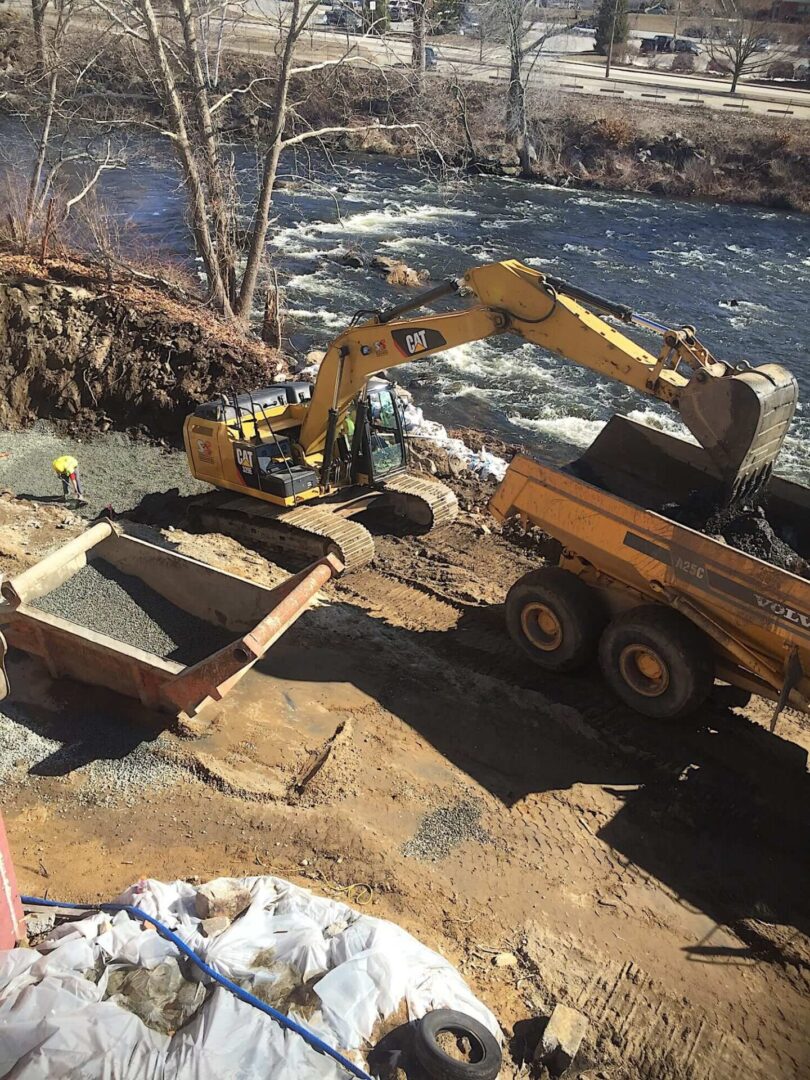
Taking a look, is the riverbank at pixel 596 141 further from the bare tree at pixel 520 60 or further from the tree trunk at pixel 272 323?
the tree trunk at pixel 272 323

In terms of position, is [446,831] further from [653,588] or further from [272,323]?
[272,323]

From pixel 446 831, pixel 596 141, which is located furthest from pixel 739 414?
pixel 596 141

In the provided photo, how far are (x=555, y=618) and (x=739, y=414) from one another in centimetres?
230

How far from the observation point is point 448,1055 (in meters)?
4.35

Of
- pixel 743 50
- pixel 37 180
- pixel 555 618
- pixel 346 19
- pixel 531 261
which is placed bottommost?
pixel 531 261

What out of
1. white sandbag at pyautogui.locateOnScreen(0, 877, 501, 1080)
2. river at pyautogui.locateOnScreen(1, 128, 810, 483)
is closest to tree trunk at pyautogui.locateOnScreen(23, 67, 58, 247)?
river at pyautogui.locateOnScreen(1, 128, 810, 483)

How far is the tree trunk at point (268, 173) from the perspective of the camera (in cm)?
1611

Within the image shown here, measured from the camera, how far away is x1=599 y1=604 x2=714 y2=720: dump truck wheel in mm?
7156

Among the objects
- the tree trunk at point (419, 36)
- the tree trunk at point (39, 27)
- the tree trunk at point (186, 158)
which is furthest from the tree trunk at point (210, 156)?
the tree trunk at point (419, 36)

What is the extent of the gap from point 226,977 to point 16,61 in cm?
2914

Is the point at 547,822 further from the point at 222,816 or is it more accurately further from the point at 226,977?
the point at 226,977

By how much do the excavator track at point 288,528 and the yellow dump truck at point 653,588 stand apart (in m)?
2.23

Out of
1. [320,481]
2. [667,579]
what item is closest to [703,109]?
[320,481]

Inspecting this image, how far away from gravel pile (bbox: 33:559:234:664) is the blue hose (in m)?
2.74
